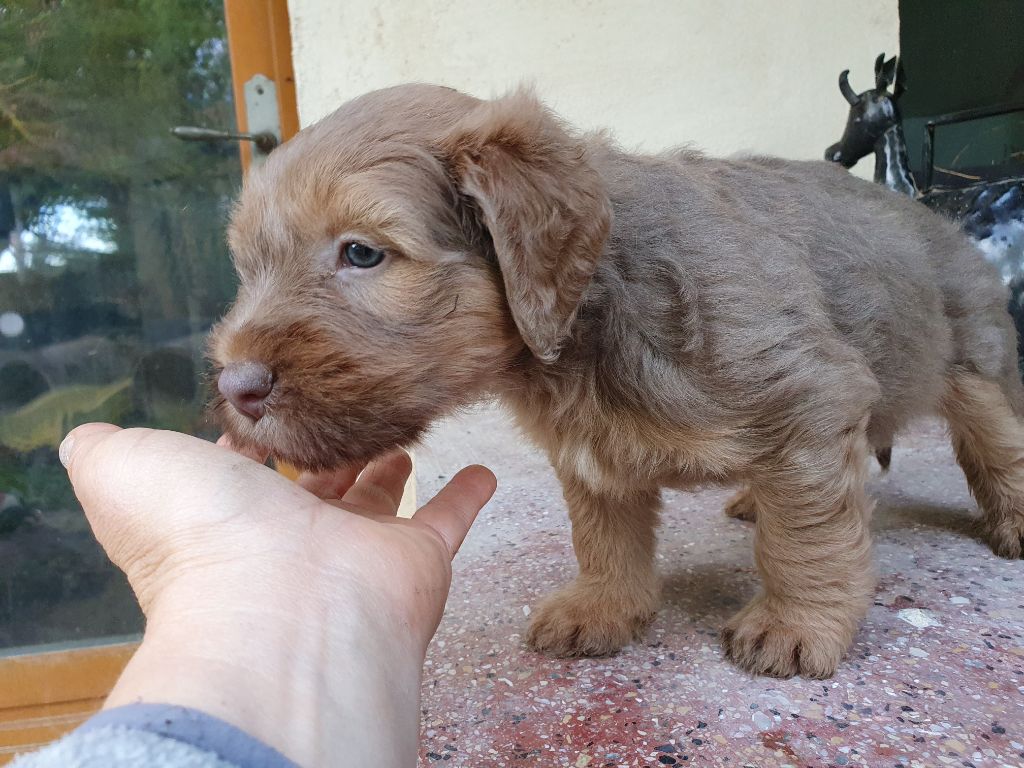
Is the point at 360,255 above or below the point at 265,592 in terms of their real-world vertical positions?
above

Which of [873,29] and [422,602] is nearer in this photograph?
[422,602]

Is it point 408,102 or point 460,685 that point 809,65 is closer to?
point 408,102

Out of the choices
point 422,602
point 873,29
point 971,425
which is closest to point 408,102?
point 422,602

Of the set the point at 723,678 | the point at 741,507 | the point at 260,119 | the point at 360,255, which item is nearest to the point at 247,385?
the point at 360,255

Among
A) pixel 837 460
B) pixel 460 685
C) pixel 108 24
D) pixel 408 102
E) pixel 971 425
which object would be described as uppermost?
pixel 108 24

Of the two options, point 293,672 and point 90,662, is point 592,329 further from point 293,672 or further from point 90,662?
point 90,662

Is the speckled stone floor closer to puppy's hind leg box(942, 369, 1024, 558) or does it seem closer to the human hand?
puppy's hind leg box(942, 369, 1024, 558)
